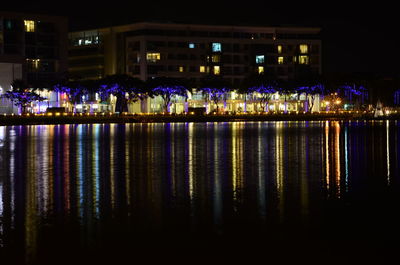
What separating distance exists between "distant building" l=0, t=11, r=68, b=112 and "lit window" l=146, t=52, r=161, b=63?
67.8ft

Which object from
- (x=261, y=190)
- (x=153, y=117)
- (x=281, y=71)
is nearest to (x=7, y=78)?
(x=153, y=117)

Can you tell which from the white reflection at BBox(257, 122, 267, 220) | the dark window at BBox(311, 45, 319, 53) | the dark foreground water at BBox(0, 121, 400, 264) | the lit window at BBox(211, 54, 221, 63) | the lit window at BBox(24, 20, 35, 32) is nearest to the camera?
the dark foreground water at BBox(0, 121, 400, 264)

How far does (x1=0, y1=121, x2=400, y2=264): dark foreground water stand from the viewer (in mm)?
17969

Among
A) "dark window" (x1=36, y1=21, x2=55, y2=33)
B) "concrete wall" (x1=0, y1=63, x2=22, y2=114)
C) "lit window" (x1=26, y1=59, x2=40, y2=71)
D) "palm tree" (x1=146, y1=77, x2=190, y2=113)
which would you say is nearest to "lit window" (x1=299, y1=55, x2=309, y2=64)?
"palm tree" (x1=146, y1=77, x2=190, y2=113)

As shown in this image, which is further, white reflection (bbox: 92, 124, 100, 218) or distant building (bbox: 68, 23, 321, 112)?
distant building (bbox: 68, 23, 321, 112)

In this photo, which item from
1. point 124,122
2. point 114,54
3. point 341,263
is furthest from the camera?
point 114,54

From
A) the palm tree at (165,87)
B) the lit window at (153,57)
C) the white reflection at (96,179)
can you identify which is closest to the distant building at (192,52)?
the lit window at (153,57)

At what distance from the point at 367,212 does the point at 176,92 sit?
422 feet

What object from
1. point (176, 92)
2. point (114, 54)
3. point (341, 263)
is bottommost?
point (341, 263)

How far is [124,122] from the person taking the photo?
127438mm

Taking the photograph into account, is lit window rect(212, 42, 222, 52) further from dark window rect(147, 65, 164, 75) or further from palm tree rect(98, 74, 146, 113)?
palm tree rect(98, 74, 146, 113)

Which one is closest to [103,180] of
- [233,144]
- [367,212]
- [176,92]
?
[367,212]

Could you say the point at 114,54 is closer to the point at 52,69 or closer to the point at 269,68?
the point at 52,69

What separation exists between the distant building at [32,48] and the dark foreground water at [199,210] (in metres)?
106
